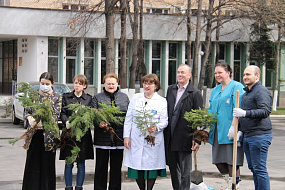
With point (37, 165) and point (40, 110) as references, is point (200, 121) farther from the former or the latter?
point (37, 165)

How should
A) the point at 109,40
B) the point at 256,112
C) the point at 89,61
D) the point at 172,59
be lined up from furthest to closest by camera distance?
1. the point at 172,59
2. the point at 89,61
3. the point at 109,40
4. the point at 256,112

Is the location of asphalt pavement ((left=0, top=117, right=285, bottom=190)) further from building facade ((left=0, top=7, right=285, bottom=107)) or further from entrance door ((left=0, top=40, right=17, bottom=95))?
entrance door ((left=0, top=40, right=17, bottom=95))

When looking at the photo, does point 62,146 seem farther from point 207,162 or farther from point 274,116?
point 274,116

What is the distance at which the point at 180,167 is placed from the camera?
741cm

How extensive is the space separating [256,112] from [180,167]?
142 centimetres

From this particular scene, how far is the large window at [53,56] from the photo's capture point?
97.8 feet

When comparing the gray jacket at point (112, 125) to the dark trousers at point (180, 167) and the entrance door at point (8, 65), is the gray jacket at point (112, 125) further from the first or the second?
A: the entrance door at point (8, 65)

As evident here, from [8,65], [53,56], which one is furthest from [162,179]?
[8,65]

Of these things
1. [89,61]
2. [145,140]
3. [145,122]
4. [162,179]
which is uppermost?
[89,61]

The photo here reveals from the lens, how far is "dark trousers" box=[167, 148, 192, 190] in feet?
24.2

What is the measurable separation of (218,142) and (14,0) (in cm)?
2687

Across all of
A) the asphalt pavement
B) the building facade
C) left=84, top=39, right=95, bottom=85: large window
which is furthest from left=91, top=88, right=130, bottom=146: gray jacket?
left=84, top=39, right=95, bottom=85: large window

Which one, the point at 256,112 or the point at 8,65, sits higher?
the point at 8,65

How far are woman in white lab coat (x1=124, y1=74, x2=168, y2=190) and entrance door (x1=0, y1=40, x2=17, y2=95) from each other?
26.9 metres
